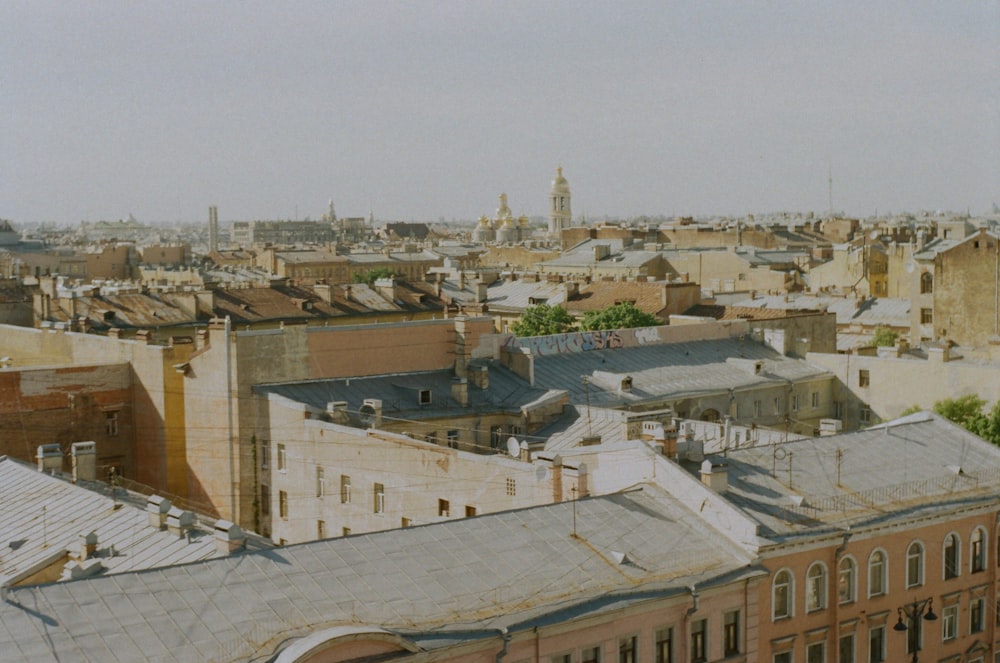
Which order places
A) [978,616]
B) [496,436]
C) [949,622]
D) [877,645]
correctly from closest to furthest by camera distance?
[877,645] → [949,622] → [978,616] → [496,436]

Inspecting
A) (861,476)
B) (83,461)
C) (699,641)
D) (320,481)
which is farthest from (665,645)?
(83,461)

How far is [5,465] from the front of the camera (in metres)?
33.2

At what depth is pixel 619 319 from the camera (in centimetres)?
6166

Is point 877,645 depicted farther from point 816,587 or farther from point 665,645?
point 665,645

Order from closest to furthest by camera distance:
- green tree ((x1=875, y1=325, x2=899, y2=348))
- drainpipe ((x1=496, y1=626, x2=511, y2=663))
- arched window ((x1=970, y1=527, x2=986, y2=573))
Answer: drainpipe ((x1=496, y1=626, x2=511, y2=663)), arched window ((x1=970, y1=527, x2=986, y2=573)), green tree ((x1=875, y1=325, x2=899, y2=348))

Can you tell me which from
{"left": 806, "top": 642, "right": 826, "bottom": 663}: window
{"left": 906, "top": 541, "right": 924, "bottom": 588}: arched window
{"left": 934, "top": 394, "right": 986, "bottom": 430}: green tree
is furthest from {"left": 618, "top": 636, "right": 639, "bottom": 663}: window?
{"left": 934, "top": 394, "right": 986, "bottom": 430}: green tree

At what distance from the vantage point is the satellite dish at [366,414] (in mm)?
36362

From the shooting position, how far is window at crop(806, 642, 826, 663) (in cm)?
2608

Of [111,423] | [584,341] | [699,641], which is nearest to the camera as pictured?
[699,641]

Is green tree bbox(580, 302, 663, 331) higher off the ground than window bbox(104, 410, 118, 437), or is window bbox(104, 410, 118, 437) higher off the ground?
green tree bbox(580, 302, 663, 331)

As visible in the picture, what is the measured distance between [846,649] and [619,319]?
117ft

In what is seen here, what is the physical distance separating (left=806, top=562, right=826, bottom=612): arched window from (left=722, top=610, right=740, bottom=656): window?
2152mm

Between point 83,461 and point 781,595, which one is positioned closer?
point 781,595

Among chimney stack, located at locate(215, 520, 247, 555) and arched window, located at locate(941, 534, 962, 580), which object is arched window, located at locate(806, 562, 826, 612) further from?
chimney stack, located at locate(215, 520, 247, 555)
